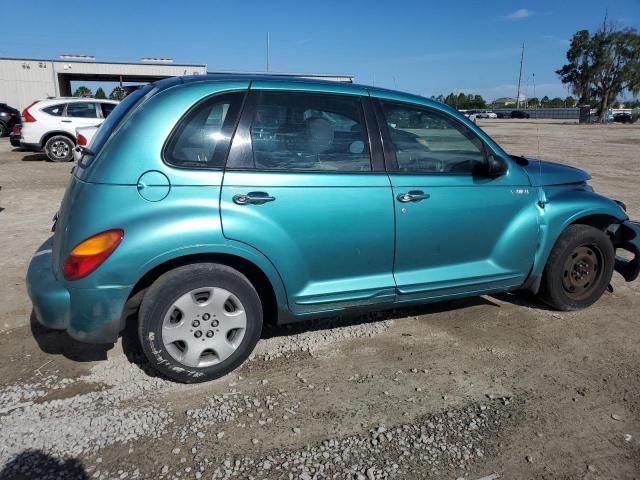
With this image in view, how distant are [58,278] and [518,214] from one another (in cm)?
323

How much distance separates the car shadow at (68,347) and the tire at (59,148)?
37.9 ft

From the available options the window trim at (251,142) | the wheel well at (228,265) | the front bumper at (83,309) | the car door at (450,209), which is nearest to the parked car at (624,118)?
the car door at (450,209)

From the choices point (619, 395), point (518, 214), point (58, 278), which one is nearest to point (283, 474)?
point (58, 278)

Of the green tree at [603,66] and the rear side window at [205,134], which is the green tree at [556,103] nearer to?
the green tree at [603,66]

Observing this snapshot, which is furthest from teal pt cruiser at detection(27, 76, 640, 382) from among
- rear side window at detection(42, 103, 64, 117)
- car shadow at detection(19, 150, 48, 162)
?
car shadow at detection(19, 150, 48, 162)

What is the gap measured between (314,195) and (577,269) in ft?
8.29

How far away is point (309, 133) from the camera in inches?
130

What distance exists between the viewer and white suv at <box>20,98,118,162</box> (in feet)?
43.9

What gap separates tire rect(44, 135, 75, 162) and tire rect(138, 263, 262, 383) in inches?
500

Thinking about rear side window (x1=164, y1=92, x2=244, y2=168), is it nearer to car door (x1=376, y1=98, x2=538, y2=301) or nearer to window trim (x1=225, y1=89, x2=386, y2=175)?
window trim (x1=225, y1=89, x2=386, y2=175)

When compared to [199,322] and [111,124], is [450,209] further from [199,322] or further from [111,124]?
[111,124]

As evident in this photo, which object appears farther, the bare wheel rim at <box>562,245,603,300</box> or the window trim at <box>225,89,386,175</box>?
the bare wheel rim at <box>562,245,603,300</box>

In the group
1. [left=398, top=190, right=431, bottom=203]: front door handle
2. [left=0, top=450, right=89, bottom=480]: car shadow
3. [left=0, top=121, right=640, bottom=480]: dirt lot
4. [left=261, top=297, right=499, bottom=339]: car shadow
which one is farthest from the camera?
[left=261, top=297, right=499, bottom=339]: car shadow

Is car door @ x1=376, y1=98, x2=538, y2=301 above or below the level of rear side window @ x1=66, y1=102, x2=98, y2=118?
below
